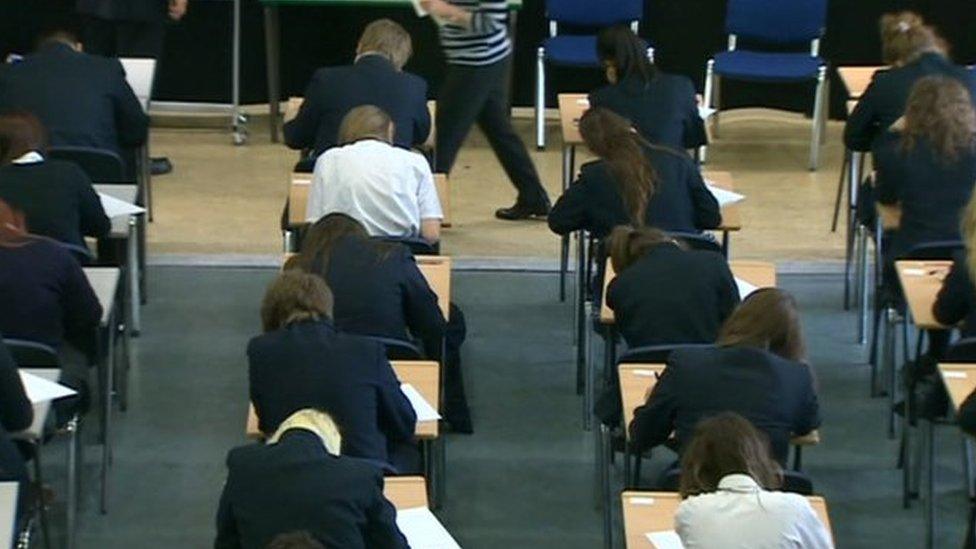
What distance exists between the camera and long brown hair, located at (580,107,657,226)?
693 cm

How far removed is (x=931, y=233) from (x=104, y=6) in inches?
180

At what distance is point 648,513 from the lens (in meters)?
4.95

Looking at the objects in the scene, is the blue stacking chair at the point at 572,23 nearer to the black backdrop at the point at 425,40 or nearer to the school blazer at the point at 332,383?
the black backdrop at the point at 425,40

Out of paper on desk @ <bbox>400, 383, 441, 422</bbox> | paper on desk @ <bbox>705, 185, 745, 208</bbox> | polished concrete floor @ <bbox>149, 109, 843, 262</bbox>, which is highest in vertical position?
paper on desk @ <bbox>705, 185, 745, 208</bbox>

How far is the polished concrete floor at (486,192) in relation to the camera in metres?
9.14

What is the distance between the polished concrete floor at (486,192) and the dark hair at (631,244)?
2.78 m

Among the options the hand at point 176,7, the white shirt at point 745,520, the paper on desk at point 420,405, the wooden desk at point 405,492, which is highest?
the hand at point 176,7

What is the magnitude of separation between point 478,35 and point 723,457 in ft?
14.9

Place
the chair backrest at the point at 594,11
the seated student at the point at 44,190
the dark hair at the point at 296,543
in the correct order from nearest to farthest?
the dark hair at the point at 296,543, the seated student at the point at 44,190, the chair backrest at the point at 594,11

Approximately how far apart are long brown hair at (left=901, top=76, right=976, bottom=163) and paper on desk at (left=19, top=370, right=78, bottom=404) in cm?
326

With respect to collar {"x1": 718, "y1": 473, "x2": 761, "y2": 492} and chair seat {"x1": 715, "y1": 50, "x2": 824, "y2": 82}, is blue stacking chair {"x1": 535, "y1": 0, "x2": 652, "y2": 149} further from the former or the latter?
collar {"x1": 718, "y1": 473, "x2": 761, "y2": 492}

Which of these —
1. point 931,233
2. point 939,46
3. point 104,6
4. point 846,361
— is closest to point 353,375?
point 931,233

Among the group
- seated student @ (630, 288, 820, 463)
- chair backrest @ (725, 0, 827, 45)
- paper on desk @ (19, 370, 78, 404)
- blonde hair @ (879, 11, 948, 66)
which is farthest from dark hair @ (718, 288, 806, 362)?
chair backrest @ (725, 0, 827, 45)

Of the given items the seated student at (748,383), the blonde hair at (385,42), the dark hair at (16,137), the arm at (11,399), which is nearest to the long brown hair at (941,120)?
the seated student at (748,383)
